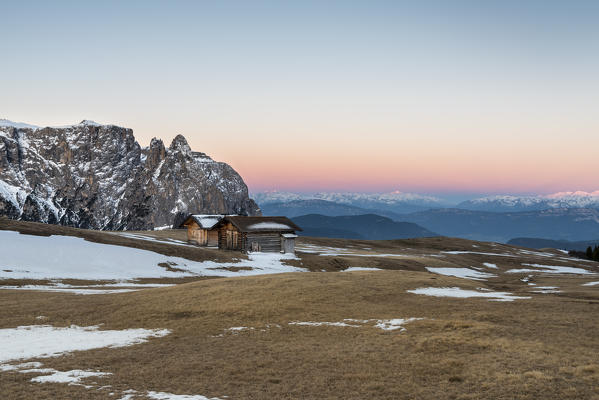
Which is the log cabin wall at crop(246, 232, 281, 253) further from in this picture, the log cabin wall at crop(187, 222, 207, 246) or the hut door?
the log cabin wall at crop(187, 222, 207, 246)

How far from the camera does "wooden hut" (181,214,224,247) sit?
88.4 meters

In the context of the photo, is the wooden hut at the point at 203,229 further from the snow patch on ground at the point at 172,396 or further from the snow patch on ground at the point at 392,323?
the snow patch on ground at the point at 172,396

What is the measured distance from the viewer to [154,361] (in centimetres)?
1719

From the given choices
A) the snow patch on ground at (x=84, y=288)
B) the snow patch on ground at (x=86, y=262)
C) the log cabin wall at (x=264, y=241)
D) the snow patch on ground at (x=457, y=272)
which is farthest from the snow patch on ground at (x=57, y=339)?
the snow patch on ground at (x=457, y=272)

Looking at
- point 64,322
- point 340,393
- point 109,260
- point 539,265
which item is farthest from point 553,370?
point 539,265

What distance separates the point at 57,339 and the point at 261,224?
57.2 meters

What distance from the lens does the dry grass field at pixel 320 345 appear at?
13578 mm

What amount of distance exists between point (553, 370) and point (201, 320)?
1724 centimetres

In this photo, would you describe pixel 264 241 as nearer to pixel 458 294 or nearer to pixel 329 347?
pixel 458 294

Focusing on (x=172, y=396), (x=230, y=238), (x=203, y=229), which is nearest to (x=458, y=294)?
(x=172, y=396)

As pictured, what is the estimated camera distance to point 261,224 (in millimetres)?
78125

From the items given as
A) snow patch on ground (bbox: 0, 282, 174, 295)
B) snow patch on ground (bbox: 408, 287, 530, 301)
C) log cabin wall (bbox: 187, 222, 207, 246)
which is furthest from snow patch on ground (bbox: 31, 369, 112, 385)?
log cabin wall (bbox: 187, 222, 207, 246)

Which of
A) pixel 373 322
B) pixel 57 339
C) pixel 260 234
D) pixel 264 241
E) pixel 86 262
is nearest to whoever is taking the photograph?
pixel 57 339

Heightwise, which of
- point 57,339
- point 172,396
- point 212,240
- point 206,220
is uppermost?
point 206,220
